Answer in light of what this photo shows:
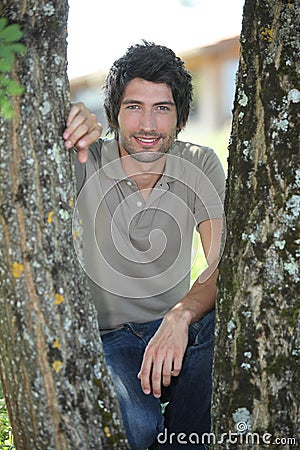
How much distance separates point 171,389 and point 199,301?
0.33 metres

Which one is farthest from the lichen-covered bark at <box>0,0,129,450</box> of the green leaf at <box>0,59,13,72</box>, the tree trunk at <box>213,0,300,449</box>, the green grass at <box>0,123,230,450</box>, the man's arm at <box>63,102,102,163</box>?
the green grass at <box>0,123,230,450</box>

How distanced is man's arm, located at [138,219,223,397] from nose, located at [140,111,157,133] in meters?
0.66

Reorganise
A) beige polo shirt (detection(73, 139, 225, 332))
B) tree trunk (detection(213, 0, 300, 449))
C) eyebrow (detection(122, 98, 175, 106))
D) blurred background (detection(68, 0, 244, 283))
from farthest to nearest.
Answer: blurred background (detection(68, 0, 244, 283)) → eyebrow (detection(122, 98, 175, 106)) → beige polo shirt (detection(73, 139, 225, 332)) → tree trunk (detection(213, 0, 300, 449))

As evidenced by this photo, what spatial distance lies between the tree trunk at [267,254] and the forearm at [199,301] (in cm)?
58

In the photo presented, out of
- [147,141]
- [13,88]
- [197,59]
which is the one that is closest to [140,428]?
[147,141]

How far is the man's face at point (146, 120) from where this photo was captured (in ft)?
10.7

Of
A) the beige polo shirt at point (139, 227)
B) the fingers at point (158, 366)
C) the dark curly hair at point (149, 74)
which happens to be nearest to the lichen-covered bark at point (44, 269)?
the fingers at point (158, 366)

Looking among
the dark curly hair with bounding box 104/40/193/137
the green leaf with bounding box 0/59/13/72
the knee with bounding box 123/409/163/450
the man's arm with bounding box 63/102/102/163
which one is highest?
the dark curly hair with bounding box 104/40/193/137

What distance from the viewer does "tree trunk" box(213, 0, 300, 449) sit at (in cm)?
219

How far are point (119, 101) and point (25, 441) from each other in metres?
1.65

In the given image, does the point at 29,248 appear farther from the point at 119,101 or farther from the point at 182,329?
the point at 119,101

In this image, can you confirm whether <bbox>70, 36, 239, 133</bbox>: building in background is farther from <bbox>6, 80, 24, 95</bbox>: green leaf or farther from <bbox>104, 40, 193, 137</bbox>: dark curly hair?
<bbox>6, 80, 24, 95</bbox>: green leaf

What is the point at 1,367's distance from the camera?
2.19 metres

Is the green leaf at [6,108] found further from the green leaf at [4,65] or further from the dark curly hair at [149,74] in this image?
the dark curly hair at [149,74]
